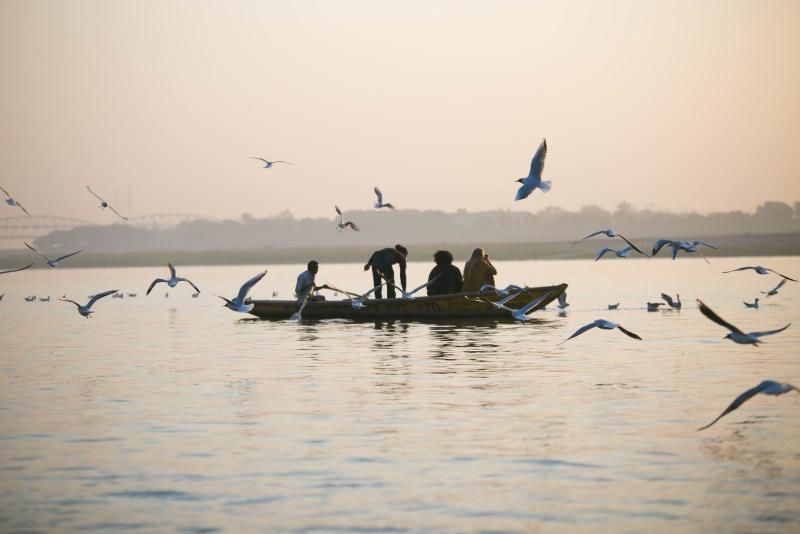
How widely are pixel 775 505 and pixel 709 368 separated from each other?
467 inches

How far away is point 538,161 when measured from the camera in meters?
19.2

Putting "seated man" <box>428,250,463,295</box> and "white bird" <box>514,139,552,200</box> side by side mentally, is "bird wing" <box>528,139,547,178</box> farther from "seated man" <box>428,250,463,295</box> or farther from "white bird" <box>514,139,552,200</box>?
"seated man" <box>428,250,463,295</box>

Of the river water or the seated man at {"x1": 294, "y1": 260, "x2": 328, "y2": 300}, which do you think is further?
the seated man at {"x1": 294, "y1": 260, "x2": 328, "y2": 300}

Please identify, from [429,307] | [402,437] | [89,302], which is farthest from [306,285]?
[402,437]

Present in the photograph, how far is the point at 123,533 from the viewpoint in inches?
432

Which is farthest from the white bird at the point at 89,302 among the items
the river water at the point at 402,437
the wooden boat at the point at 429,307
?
the wooden boat at the point at 429,307

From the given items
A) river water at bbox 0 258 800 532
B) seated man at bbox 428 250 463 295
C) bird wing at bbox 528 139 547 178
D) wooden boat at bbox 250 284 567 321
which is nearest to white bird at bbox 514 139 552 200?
bird wing at bbox 528 139 547 178

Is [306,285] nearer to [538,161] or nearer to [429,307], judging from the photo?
[429,307]

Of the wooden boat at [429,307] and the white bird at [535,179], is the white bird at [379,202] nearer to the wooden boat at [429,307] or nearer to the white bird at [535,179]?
the wooden boat at [429,307]

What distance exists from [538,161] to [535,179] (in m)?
0.35

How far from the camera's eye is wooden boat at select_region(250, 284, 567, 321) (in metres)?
33.2

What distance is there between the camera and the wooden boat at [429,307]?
33.2 m

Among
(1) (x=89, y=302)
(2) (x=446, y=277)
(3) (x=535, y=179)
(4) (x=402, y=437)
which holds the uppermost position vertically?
(3) (x=535, y=179)

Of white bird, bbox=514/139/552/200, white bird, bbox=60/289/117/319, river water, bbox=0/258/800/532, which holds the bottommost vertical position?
river water, bbox=0/258/800/532
